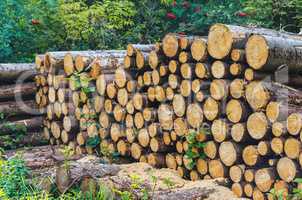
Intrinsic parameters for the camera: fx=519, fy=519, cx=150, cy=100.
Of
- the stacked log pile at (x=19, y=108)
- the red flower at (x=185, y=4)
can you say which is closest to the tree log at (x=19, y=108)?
the stacked log pile at (x=19, y=108)

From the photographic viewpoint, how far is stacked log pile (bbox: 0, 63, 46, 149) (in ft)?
26.1

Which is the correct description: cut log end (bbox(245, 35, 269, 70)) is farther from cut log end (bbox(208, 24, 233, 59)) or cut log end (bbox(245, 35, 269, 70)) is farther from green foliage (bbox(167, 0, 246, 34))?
green foliage (bbox(167, 0, 246, 34))

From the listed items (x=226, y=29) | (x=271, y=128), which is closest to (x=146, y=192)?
(x=271, y=128)

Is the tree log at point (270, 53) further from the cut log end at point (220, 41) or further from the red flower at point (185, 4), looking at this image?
the red flower at point (185, 4)

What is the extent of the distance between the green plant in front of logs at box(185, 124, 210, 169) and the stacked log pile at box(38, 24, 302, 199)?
0.01m

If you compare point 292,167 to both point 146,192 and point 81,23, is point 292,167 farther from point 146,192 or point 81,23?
point 81,23

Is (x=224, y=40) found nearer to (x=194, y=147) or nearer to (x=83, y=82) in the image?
(x=194, y=147)

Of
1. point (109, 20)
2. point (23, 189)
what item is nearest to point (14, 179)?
point (23, 189)

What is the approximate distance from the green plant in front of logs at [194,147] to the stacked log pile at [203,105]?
0.01 meters

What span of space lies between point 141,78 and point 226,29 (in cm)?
146

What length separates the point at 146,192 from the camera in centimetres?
475

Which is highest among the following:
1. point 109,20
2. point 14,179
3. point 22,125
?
point 109,20

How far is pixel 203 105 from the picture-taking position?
17.8ft

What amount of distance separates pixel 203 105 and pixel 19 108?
384cm
